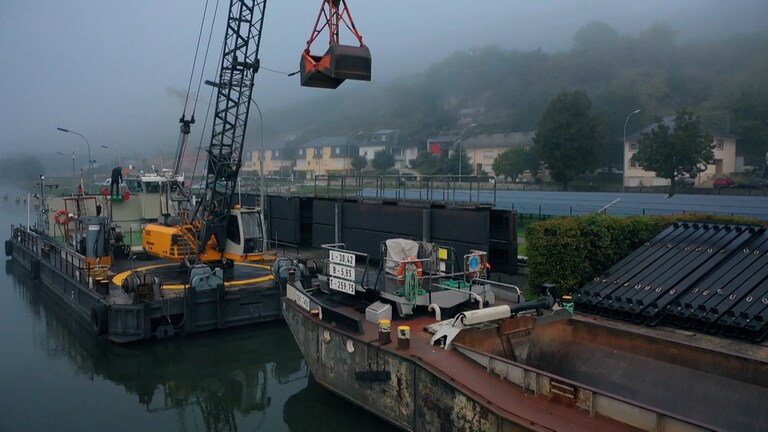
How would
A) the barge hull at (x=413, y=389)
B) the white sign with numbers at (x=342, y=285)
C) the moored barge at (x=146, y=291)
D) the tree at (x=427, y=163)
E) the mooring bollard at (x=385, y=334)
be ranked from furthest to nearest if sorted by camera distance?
the tree at (x=427, y=163)
the moored barge at (x=146, y=291)
the white sign with numbers at (x=342, y=285)
the mooring bollard at (x=385, y=334)
the barge hull at (x=413, y=389)

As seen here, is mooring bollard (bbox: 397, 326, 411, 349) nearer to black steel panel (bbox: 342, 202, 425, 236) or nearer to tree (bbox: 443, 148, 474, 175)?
black steel panel (bbox: 342, 202, 425, 236)

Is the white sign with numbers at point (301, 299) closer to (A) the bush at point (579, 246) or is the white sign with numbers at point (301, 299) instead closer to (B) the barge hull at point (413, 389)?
(B) the barge hull at point (413, 389)

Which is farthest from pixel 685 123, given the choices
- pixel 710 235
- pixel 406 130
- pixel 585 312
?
pixel 406 130

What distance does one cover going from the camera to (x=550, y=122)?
1599 inches

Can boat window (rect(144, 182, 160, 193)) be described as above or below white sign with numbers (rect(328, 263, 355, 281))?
above

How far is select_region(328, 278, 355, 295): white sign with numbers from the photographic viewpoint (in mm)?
12703

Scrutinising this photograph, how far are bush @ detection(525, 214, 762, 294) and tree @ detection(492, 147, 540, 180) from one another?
32.0 meters

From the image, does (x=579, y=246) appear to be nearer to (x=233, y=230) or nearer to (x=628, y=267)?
(x=628, y=267)

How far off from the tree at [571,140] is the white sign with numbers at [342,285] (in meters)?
29.4

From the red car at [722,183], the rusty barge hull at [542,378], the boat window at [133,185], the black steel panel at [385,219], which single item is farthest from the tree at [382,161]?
the rusty barge hull at [542,378]

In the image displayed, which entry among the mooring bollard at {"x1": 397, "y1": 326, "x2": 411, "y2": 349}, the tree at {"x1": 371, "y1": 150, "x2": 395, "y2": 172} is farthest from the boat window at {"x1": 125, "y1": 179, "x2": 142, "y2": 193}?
the tree at {"x1": 371, "y1": 150, "x2": 395, "y2": 172}

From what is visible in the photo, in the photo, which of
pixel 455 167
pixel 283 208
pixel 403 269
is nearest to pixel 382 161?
pixel 455 167

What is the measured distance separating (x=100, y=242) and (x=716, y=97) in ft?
214

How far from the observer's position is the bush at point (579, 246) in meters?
15.3
